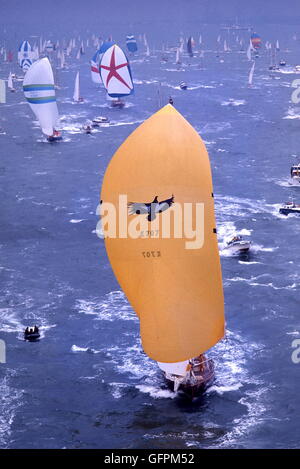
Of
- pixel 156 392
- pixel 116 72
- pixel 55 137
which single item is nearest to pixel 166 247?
pixel 156 392

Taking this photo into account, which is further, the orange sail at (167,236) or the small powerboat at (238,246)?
the small powerboat at (238,246)

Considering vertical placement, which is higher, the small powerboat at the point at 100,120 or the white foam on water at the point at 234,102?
the white foam on water at the point at 234,102

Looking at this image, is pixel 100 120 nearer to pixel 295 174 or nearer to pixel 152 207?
pixel 295 174

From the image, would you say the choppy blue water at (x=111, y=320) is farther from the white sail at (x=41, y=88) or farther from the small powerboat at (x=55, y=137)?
the white sail at (x=41, y=88)

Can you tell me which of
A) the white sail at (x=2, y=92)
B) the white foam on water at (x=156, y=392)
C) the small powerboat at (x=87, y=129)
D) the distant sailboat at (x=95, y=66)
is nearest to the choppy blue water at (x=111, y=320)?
the white foam on water at (x=156, y=392)

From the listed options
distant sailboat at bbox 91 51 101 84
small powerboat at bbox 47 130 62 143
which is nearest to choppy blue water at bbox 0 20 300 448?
small powerboat at bbox 47 130 62 143

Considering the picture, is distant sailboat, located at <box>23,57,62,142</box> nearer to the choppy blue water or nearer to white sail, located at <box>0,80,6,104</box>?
the choppy blue water
